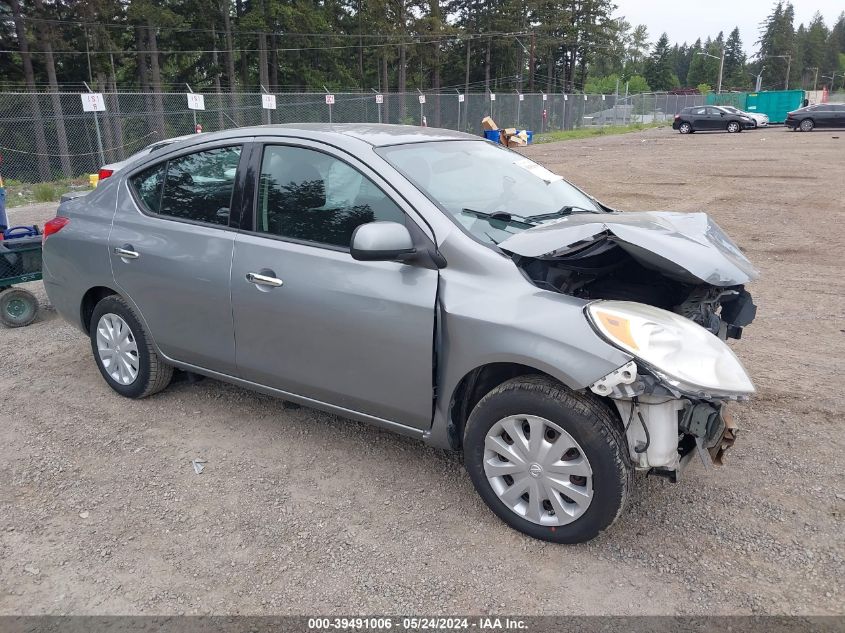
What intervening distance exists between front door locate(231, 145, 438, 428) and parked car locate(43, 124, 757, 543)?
0.01 meters

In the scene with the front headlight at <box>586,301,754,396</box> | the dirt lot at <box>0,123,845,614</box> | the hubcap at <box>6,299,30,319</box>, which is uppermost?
the front headlight at <box>586,301,754,396</box>

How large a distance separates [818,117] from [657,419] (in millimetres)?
39816

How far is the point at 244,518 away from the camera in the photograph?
3332 millimetres

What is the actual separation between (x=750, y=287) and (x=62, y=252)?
6175mm

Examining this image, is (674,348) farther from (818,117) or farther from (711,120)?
(818,117)

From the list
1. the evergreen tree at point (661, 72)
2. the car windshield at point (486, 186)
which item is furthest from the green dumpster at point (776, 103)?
the evergreen tree at point (661, 72)

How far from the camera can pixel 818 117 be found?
117 ft

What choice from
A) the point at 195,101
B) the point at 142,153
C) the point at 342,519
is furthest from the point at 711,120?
the point at 342,519

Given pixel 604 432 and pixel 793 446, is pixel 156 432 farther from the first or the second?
pixel 793 446

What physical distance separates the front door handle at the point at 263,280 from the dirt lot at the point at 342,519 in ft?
3.26

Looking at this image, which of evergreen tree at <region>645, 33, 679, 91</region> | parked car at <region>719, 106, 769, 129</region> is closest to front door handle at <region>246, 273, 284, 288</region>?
parked car at <region>719, 106, 769, 129</region>

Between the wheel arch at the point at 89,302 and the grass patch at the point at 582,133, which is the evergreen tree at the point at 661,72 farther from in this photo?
the wheel arch at the point at 89,302

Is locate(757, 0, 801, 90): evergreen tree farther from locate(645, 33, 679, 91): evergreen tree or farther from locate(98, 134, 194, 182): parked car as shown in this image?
locate(98, 134, 194, 182): parked car

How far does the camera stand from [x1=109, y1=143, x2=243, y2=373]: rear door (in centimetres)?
393
